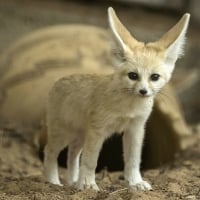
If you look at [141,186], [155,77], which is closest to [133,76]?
[155,77]

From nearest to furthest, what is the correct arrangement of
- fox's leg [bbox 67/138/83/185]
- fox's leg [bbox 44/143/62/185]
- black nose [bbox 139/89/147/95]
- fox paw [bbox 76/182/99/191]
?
1. black nose [bbox 139/89/147/95]
2. fox paw [bbox 76/182/99/191]
3. fox's leg [bbox 44/143/62/185]
4. fox's leg [bbox 67/138/83/185]

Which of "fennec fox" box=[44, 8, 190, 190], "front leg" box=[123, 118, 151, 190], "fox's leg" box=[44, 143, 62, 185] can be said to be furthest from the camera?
"fox's leg" box=[44, 143, 62, 185]

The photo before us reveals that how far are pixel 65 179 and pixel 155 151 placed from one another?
4.44ft

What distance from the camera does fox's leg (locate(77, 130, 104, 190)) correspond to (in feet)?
12.2

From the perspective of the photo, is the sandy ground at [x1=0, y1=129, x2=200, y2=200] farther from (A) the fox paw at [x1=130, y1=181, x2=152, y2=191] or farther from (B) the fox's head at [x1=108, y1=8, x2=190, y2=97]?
(B) the fox's head at [x1=108, y1=8, x2=190, y2=97]

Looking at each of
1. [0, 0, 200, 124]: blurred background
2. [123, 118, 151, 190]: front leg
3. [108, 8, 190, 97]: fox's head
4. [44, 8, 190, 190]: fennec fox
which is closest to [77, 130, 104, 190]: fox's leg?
[44, 8, 190, 190]: fennec fox

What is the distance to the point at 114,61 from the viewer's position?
370 centimetres

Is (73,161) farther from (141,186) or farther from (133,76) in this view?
(133,76)

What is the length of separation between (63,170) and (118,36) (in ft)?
6.36

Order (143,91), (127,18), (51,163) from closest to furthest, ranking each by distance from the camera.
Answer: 1. (143,91)
2. (51,163)
3. (127,18)

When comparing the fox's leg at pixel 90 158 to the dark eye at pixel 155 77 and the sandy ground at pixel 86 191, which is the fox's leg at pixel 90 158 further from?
the dark eye at pixel 155 77

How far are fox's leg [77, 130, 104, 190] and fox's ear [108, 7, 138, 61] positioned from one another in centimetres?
53

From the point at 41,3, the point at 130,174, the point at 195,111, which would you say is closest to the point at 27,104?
the point at 130,174

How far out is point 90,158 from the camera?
12.2ft
